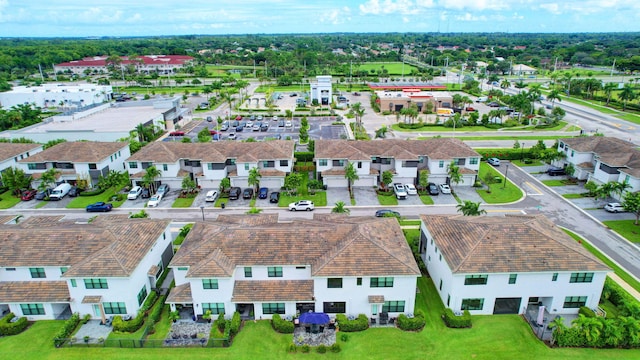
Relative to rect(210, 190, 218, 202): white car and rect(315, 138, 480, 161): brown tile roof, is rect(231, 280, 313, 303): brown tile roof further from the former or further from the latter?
rect(315, 138, 480, 161): brown tile roof

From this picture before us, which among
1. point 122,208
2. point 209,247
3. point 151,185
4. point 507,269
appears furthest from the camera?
point 151,185

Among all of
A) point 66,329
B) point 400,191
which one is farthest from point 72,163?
point 400,191

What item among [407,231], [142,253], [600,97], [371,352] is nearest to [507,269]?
[371,352]

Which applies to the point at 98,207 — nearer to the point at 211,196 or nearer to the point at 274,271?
the point at 211,196

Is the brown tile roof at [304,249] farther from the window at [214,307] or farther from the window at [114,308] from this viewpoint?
the window at [114,308]

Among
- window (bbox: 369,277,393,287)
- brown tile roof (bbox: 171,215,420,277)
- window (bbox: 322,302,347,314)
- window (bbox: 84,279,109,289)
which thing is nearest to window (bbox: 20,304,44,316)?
window (bbox: 84,279,109,289)

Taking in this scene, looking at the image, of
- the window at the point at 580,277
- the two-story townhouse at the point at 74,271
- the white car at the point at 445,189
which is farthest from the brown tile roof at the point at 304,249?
the white car at the point at 445,189

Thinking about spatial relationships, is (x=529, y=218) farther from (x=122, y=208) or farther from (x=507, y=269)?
(x=122, y=208)
